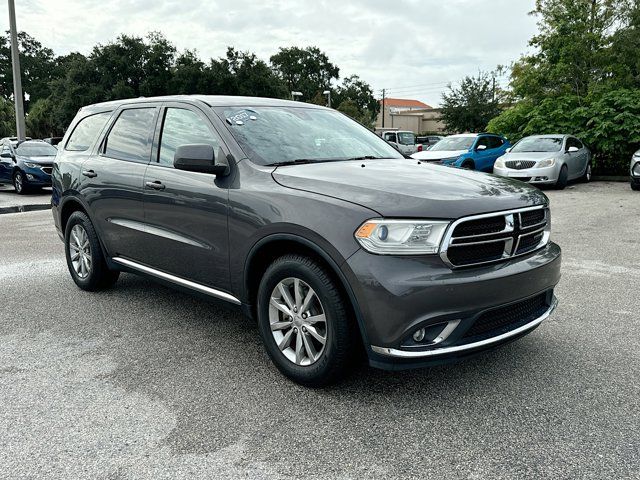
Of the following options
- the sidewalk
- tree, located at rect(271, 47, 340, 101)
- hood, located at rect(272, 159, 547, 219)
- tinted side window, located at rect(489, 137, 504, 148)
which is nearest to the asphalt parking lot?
hood, located at rect(272, 159, 547, 219)

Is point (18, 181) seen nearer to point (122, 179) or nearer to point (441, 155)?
point (441, 155)

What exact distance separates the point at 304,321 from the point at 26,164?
47.5 feet

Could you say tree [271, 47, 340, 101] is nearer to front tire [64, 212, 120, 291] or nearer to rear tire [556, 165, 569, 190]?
rear tire [556, 165, 569, 190]

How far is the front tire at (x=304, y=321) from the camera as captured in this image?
9.93ft

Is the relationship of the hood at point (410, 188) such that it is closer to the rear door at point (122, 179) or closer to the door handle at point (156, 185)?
the door handle at point (156, 185)

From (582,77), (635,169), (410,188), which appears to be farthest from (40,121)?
(410,188)

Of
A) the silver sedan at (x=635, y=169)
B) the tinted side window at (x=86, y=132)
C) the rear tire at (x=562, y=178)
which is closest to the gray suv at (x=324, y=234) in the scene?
the tinted side window at (x=86, y=132)

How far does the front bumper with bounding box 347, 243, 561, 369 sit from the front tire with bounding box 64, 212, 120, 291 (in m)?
3.16

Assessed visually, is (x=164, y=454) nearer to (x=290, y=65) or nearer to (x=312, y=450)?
(x=312, y=450)

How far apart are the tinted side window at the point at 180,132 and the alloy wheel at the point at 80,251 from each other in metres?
1.49

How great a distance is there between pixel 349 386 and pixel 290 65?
244 ft

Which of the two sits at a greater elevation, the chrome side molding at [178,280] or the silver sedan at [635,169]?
the silver sedan at [635,169]

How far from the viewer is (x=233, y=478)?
247cm

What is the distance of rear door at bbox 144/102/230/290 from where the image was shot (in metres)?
3.71
